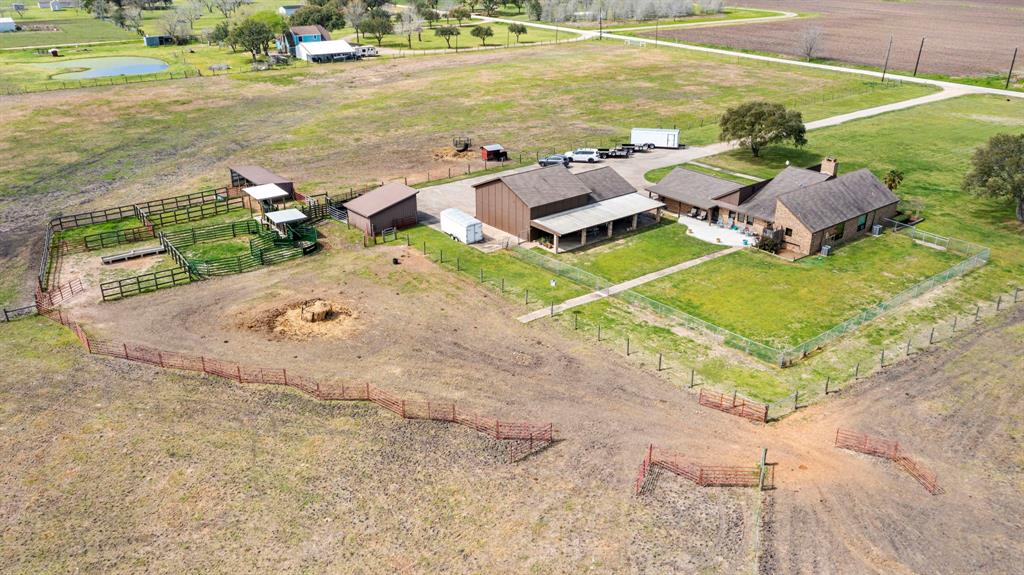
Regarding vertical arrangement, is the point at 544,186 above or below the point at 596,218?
above

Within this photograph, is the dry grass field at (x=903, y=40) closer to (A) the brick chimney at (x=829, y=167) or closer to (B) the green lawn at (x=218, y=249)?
(A) the brick chimney at (x=829, y=167)

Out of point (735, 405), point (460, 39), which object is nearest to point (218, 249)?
point (735, 405)

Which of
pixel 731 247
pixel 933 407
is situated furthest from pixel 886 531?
pixel 731 247

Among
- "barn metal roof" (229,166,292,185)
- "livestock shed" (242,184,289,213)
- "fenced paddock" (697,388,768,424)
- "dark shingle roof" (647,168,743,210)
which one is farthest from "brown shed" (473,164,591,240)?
"fenced paddock" (697,388,768,424)

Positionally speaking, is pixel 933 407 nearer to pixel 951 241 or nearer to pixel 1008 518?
pixel 1008 518

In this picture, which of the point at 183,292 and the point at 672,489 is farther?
the point at 183,292

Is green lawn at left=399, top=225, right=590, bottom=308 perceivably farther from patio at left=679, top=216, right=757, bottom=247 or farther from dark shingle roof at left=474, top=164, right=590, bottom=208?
patio at left=679, top=216, right=757, bottom=247

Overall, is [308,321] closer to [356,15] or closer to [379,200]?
[379,200]
